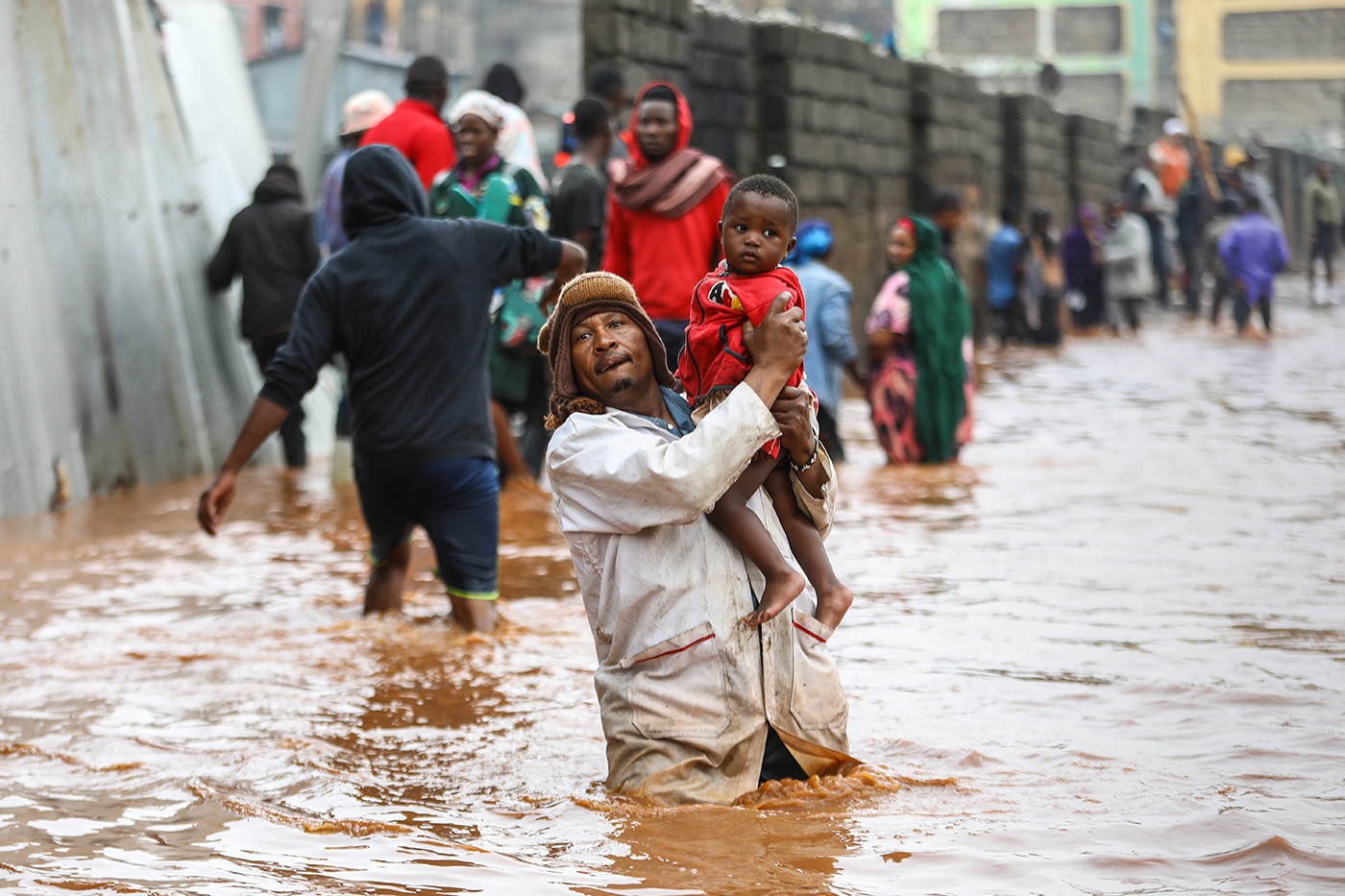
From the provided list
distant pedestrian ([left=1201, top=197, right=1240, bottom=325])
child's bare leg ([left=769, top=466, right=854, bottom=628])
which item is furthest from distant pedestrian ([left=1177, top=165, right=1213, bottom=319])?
child's bare leg ([left=769, top=466, right=854, bottom=628])

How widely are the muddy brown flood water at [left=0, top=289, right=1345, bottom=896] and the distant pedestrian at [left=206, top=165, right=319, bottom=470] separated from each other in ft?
3.67

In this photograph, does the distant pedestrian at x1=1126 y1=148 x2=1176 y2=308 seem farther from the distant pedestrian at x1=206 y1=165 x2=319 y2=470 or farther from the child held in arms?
the child held in arms

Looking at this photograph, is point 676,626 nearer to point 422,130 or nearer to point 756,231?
point 756,231

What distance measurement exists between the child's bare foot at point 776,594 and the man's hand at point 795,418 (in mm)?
283

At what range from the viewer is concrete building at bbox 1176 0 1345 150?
51.8 meters

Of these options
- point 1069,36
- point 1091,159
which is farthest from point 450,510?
point 1069,36

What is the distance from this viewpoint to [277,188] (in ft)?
31.7

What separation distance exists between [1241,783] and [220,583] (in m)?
4.43

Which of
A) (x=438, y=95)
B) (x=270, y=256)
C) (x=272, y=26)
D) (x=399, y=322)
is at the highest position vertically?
(x=272, y=26)

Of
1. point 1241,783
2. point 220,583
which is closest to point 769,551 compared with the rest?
point 1241,783

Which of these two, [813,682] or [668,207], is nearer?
[813,682]

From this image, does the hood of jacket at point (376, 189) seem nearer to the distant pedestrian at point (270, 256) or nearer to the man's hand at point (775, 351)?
the man's hand at point (775, 351)

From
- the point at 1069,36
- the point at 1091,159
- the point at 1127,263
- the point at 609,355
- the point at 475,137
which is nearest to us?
the point at 609,355

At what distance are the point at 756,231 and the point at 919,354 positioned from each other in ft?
20.3
